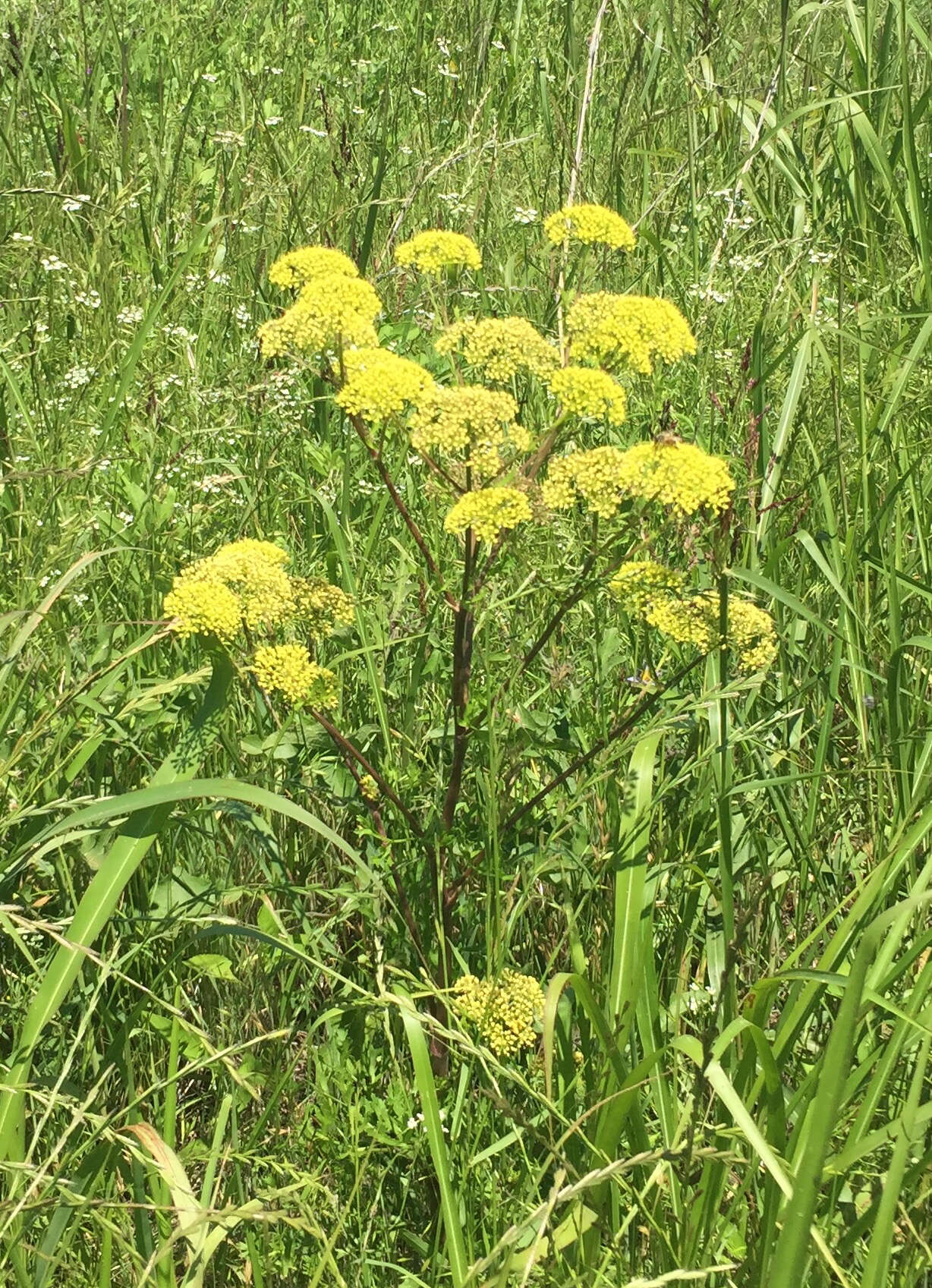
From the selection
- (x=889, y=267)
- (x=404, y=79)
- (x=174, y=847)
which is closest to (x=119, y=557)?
(x=174, y=847)

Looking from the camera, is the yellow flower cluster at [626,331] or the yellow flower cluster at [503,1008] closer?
the yellow flower cluster at [503,1008]

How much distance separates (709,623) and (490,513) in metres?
0.34

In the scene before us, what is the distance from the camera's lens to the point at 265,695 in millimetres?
1639

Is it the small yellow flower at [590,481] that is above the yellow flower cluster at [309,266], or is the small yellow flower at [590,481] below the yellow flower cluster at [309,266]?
below

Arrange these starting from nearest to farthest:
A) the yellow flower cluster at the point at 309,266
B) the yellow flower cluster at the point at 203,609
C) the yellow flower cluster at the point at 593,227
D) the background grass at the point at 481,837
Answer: the background grass at the point at 481,837 → the yellow flower cluster at the point at 203,609 → the yellow flower cluster at the point at 309,266 → the yellow flower cluster at the point at 593,227

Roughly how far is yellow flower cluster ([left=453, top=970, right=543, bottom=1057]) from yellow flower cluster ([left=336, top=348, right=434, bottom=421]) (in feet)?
2.45

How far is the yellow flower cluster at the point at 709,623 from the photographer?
1.58 meters

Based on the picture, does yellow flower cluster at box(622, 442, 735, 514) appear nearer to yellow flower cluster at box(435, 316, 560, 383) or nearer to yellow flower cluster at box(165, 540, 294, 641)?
yellow flower cluster at box(435, 316, 560, 383)

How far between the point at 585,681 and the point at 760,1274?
1.10 metres

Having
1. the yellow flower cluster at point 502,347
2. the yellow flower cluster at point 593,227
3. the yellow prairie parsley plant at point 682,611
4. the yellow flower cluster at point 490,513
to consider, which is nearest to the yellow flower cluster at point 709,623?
the yellow prairie parsley plant at point 682,611

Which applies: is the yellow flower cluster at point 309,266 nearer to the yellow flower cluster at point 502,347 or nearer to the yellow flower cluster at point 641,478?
the yellow flower cluster at point 502,347

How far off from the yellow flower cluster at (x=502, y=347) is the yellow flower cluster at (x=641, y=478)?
194 millimetres

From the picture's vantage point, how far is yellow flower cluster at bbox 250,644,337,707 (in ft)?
5.08

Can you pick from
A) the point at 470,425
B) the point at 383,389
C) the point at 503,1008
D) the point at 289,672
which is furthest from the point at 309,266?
the point at 503,1008
